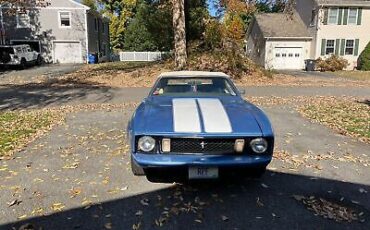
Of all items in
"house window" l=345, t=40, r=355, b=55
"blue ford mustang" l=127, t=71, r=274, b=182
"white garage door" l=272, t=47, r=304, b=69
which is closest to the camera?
"blue ford mustang" l=127, t=71, r=274, b=182

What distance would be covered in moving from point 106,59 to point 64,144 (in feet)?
122

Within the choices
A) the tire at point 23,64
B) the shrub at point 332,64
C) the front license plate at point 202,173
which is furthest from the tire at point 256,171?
the shrub at point 332,64

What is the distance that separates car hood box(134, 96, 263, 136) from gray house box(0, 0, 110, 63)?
3145 centimetres

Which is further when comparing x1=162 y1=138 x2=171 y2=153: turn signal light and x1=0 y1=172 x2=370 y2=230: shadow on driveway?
x1=162 y1=138 x2=171 y2=153: turn signal light

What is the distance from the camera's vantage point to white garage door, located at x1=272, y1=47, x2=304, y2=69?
34.7 meters

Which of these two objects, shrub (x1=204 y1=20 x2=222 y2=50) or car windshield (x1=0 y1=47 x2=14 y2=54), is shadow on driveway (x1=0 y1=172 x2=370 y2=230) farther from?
car windshield (x1=0 y1=47 x2=14 y2=54)

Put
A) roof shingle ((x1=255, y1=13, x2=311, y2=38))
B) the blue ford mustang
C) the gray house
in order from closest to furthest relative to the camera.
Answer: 1. the blue ford mustang
2. the gray house
3. roof shingle ((x1=255, y1=13, x2=311, y2=38))

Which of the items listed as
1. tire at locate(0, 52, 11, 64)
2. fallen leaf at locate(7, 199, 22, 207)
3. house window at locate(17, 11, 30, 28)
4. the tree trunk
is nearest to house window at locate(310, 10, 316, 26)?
the tree trunk

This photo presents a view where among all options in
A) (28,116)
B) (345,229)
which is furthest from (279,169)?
(28,116)

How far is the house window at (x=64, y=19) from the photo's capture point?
112ft

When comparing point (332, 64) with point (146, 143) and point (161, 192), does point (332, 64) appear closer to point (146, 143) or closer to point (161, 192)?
point (161, 192)

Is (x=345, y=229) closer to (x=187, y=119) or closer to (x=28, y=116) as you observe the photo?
(x=187, y=119)

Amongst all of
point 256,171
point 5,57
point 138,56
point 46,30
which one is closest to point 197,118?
point 256,171

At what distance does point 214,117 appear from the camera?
4.53 m
